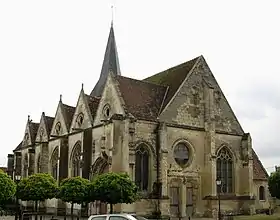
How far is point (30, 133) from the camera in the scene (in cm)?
5862

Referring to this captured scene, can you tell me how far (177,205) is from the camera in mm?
40344

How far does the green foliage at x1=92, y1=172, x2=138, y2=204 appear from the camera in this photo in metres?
31.8

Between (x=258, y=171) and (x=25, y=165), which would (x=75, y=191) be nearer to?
(x=258, y=171)

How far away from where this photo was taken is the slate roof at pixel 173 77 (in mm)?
42750

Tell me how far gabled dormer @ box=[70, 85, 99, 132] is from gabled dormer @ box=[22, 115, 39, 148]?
13.3 m

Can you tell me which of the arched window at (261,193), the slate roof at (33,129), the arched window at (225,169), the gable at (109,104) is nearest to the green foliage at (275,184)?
the arched window at (225,169)

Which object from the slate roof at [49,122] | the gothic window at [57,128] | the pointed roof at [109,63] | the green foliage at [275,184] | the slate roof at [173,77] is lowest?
the green foliage at [275,184]

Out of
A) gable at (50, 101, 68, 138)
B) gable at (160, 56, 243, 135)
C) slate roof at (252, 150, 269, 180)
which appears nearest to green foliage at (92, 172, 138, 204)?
gable at (160, 56, 243, 135)

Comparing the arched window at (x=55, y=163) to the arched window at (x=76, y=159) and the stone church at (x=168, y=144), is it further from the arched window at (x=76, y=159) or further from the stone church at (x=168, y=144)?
the arched window at (x=76, y=159)

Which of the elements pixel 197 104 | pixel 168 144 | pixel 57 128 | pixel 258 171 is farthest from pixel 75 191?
pixel 258 171

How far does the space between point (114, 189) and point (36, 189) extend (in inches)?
314

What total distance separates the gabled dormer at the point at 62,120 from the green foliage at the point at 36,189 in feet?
37.0

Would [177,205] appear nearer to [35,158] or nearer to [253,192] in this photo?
[253,192]

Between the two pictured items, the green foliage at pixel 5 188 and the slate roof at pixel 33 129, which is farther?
the slate roof at pixel 33 129
